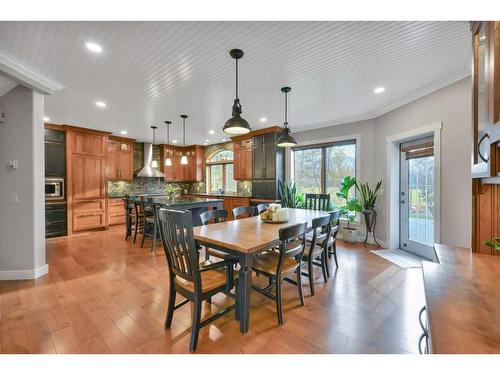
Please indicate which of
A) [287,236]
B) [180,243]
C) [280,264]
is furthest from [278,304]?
[180,243]

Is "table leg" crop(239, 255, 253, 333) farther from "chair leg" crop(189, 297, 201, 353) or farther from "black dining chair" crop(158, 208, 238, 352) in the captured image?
"chair leg" crop(189, 297, 201, 353)

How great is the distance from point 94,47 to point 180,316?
2.77 metres

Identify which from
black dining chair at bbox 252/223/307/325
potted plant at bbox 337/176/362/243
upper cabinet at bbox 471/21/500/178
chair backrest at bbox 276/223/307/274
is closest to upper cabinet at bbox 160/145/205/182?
potted plant at bbox 337/176/362/243

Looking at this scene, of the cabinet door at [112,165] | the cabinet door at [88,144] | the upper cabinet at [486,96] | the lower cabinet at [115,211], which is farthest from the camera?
the cabinet door at [112,165]

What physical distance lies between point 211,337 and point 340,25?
2828 millimetres

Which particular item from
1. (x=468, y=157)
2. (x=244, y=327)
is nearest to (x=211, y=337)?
(x=244, y=327)

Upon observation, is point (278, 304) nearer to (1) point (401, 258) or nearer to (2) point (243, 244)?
(2) point (243, 244)

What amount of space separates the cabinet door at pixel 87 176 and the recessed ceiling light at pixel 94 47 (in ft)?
13.4

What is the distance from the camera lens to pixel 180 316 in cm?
203

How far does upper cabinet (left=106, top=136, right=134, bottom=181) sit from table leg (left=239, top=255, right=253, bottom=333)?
573cm

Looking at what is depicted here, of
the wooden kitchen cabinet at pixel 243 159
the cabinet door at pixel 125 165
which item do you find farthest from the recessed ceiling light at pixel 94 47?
the cabinet door at pixel 125 165

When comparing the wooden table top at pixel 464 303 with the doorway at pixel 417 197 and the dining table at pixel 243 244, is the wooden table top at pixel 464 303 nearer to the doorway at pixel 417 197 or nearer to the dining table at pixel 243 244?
the dining table at pixel 243 244

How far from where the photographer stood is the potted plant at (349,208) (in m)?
4.24
